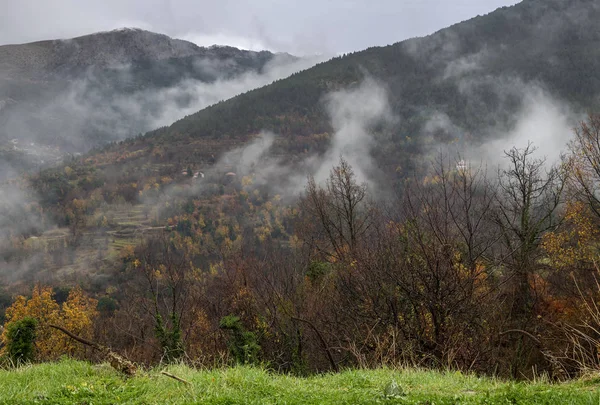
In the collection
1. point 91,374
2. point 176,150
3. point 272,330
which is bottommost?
point 272,330

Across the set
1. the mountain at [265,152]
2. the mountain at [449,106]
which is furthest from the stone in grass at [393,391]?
the mountain at [449,106]

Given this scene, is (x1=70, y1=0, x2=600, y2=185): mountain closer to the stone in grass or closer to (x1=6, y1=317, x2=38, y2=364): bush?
(x1=6, y1=317, x2=38, y2=364): bush

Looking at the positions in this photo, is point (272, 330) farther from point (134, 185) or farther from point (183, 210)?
point (134, 185)

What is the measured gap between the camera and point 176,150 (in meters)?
170

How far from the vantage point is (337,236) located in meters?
24.0

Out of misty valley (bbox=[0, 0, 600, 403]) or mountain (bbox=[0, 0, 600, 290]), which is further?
mountain (bbox=[0, 0, 600, 290])

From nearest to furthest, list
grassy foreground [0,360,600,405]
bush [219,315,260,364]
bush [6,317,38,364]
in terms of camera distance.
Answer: grassy foreground [0,360,600,405]
bush [6,317,38,364]
bush [219,315,260,364]

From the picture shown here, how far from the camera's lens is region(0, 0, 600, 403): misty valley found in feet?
34.5

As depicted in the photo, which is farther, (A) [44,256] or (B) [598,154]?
(A) [44,256]

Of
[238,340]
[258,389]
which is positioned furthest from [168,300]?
[258,389]

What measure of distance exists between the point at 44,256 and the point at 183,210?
40.6 m

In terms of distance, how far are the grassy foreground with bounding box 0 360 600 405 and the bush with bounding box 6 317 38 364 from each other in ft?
10.2

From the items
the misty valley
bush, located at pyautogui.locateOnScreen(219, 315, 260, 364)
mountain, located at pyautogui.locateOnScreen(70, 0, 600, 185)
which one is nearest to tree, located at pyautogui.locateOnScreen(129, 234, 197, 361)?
the misty valley

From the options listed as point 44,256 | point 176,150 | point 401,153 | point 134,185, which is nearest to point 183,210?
point 134,185
